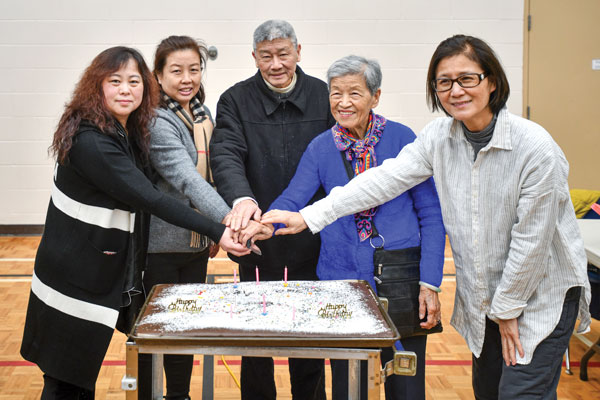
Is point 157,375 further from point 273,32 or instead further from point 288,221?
point 273,32

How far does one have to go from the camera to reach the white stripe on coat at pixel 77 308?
5.79ft

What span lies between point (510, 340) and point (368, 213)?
1.82ft

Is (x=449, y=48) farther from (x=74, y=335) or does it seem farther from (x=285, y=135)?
(x=74, y=335)

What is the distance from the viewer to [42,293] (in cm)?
180

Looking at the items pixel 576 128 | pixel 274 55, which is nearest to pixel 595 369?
pixel 274 55

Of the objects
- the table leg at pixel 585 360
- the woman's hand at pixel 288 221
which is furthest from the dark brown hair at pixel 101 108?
the table leg at pixel 585 360

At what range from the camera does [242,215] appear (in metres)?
1.95

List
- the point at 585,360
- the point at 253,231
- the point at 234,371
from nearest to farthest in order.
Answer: the point at 253,231, the point at 585,360, the point at 234,371

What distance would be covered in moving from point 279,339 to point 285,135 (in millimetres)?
910

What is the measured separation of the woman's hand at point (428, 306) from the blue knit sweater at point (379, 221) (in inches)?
1.4

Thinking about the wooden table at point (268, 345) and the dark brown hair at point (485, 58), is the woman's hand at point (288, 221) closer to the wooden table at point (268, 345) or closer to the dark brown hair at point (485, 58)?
the wooden table at point (268, 345)

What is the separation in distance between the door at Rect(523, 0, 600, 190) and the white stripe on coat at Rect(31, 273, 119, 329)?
4930 mm

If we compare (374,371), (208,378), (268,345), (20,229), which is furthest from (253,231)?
(20,229)

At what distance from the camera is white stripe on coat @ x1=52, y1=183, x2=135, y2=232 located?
1741 mm
